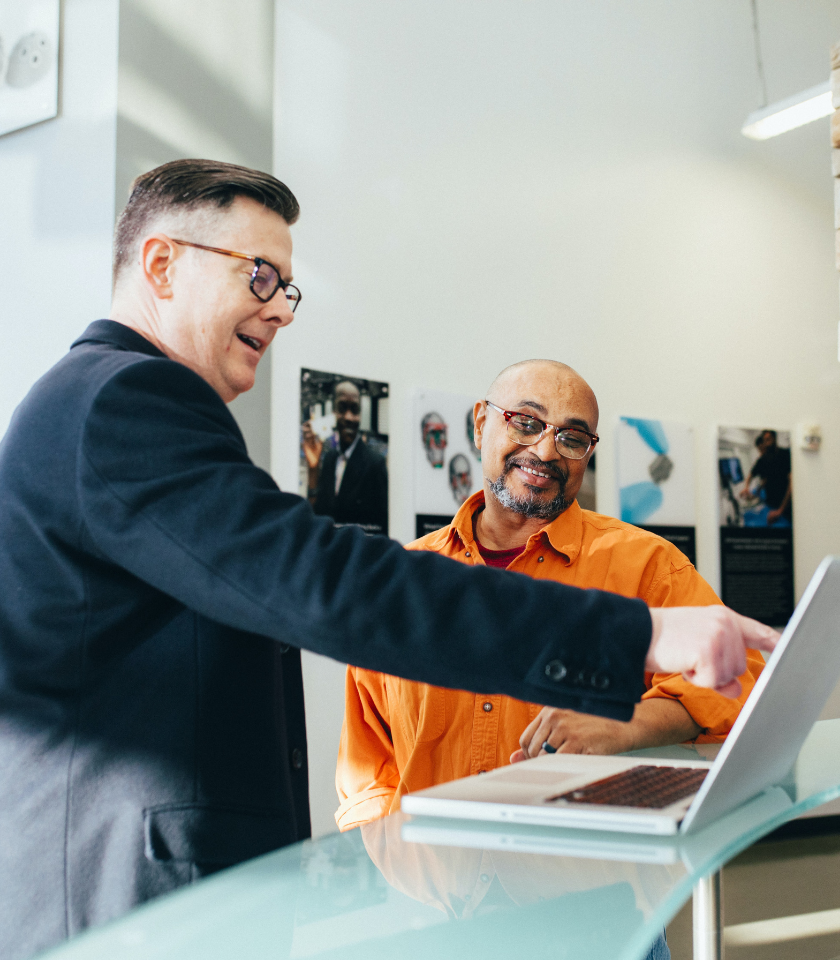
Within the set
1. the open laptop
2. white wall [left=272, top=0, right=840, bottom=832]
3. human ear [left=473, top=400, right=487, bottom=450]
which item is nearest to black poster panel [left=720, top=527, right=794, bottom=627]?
white wall [left=272, top=0, right=840, bottom=832]

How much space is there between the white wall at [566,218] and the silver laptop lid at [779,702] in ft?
8.85

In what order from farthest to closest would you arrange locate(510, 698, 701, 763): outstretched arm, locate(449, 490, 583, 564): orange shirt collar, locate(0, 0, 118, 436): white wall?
locate(0, 0, 118, 436): white wall → locate(449, 490, 583, 564): orange shirt collar → locate(510, 698, 701, 763): outstretched arm

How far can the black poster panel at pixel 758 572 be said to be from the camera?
17.7 feet

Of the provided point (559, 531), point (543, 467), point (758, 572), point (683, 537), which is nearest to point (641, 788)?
point (559, 531)

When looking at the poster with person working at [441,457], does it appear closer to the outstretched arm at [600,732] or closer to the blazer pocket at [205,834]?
the outstretched arm at [600,732]

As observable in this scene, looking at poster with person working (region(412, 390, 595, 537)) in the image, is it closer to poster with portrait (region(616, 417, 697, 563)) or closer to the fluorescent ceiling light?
poster with portrait (region(616, 417, 697, 563))

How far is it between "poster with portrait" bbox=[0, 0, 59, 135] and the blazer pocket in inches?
103

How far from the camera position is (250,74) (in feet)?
11.7

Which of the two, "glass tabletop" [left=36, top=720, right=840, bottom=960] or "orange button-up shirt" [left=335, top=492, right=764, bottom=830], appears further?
"orange button-up shirt" [left=335, top=492, right=764, bottom=830]

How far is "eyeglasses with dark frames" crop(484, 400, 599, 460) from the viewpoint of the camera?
2.28m

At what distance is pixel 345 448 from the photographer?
152 inches

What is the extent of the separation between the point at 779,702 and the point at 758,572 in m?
4.76

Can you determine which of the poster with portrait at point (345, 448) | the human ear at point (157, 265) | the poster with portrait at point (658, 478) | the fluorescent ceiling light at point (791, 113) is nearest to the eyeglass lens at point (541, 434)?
the human ear at point (157, 265)

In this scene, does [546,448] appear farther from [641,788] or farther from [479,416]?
[641,788]
